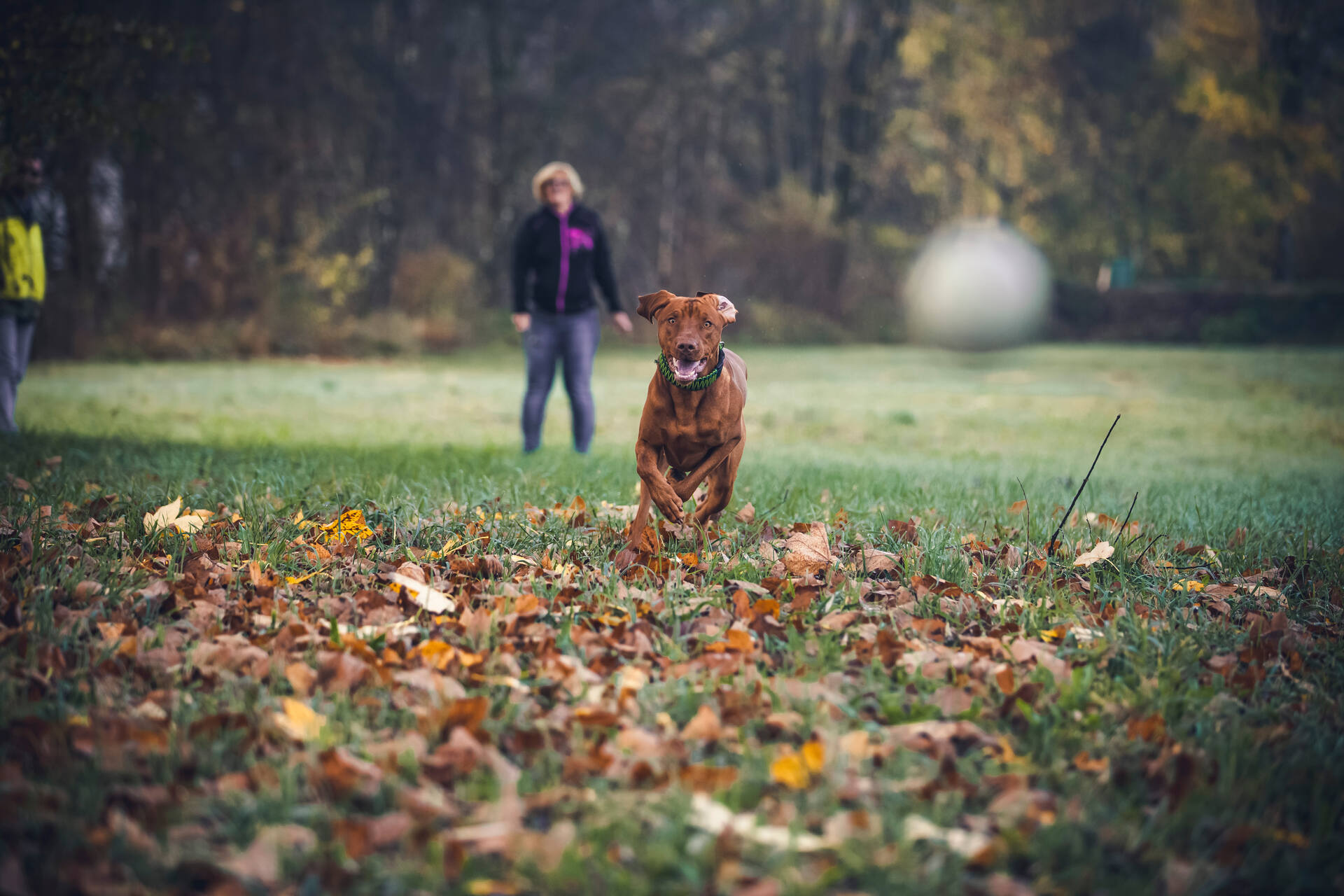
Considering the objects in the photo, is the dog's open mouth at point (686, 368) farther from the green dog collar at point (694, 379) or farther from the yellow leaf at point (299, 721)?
the yellow leaf at point (299, 721)

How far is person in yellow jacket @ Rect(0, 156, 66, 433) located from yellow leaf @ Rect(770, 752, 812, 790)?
24.6 feet

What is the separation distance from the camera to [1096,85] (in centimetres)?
3291

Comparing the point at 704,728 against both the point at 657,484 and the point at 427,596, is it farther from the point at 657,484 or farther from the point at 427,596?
the point at 657,484

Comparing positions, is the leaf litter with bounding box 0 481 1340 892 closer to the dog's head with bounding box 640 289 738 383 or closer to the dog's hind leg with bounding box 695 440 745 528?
the dog's hind leg with bounding box 695 440 745 528

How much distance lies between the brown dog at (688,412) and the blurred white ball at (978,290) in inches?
956

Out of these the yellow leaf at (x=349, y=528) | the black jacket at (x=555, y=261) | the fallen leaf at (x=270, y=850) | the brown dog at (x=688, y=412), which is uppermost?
the black jacket at (x=555, y=261)

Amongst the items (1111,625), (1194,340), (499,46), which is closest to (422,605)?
(1111,625)

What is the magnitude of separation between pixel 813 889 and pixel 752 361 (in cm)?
2127

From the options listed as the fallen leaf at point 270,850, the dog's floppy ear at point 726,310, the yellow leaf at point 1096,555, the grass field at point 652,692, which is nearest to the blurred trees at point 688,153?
the grass field at point 652,692

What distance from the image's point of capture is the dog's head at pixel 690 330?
12.6 ft

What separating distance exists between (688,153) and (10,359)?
25.8 metres

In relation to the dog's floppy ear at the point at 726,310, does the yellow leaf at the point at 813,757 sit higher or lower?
lower

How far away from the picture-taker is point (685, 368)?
3.91m

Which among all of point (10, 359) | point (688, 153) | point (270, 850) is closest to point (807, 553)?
point (270, 850)
